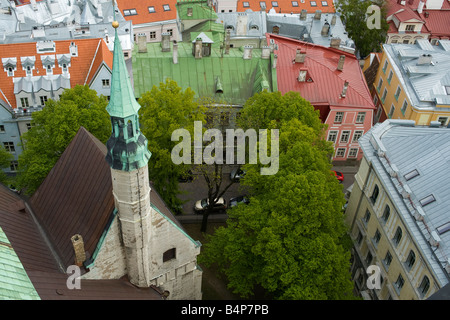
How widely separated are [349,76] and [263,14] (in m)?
22.2

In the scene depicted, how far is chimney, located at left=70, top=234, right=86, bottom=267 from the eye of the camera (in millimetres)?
27805

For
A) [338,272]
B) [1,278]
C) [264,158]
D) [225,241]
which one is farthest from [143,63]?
[1,278]

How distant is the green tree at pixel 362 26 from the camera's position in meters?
77.9

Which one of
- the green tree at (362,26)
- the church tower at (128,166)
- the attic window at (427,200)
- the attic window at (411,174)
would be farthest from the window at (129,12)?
the attic window at (427,200)

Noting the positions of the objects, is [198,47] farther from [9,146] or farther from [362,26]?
[362,26]

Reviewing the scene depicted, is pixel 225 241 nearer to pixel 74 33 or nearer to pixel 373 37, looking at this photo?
pixel 74 33

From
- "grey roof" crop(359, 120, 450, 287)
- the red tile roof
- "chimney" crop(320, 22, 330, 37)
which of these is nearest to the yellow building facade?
the red tile roof

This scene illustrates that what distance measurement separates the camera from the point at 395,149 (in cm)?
3978

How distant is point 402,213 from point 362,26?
51997mm

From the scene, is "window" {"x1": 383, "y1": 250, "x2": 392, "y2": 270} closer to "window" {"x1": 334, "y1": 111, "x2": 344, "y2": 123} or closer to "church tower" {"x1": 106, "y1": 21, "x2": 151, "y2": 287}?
"church tower" {"x1": 106, "y1": 21, "x2": 151, "y2": 287}

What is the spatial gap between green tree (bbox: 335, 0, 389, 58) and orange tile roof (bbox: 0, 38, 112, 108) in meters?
43.2

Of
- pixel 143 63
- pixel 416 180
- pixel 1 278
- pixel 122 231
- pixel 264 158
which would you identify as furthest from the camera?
pixel 143 63

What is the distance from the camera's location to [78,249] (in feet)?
92.9

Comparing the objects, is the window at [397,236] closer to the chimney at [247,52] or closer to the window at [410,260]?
the window at [410,260]
